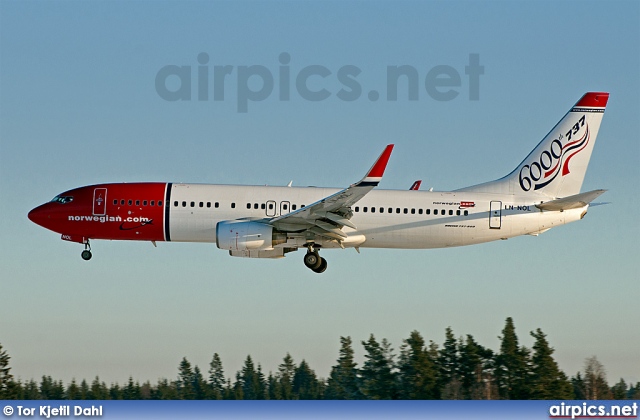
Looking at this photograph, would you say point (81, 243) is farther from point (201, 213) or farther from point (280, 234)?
point (280, 234)

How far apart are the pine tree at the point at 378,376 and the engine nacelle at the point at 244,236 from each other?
22.8 metres

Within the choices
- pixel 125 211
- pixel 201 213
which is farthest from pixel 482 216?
pixel 125 211

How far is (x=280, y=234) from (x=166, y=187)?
6.02 m

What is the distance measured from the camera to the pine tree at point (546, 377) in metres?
66.5

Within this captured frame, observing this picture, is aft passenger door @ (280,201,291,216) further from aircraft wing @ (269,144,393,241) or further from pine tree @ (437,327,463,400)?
pine tree @ (437,327,463,400)

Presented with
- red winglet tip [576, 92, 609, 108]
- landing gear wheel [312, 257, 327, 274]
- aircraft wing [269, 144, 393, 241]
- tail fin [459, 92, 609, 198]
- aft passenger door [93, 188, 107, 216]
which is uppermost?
red winglet tip [576, 92, 609, 108]

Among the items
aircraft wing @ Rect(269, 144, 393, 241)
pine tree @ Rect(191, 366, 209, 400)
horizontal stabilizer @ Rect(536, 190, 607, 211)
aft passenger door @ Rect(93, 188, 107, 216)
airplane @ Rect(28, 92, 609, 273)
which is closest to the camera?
aircraft wing @ Rect(269, 144, 393, 241)

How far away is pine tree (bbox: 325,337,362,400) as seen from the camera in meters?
72.5

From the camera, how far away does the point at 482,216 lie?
166ft

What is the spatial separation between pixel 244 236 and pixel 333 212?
4.20 metres

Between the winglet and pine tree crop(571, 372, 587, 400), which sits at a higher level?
the winglet

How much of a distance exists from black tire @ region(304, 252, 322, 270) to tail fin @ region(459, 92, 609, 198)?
26.7 ft

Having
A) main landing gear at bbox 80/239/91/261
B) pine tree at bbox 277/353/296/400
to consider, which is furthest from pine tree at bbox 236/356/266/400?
main landing gear at bbox 80/239/91/261

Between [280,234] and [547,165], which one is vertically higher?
[547,165]
